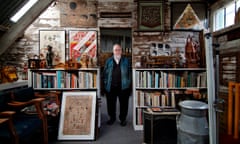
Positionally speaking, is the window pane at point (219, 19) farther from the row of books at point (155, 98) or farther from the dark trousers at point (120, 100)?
the dark trousers at point (120, 100)

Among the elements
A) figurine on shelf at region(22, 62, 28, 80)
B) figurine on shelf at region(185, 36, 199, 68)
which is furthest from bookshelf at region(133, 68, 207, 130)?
figurine on shelf at region(22, 62, 28, 80)

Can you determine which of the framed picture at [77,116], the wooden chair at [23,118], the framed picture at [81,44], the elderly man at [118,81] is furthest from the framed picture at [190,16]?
the wooden chair at [23,118]

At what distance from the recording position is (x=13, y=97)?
9.94 ft

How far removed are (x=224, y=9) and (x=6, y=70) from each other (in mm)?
4019

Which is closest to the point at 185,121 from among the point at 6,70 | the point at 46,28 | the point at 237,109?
the point at 237,109

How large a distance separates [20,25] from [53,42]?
68 cm

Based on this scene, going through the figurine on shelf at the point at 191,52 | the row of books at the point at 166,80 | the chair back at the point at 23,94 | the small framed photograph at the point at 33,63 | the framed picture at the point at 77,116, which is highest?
the figurine on shelf at the point at 191,52

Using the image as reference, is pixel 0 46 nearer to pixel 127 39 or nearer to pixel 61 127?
pixel 61 127

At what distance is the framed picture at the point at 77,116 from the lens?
3355mm

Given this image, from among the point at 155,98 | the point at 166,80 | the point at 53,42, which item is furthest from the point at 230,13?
the point at 53,42

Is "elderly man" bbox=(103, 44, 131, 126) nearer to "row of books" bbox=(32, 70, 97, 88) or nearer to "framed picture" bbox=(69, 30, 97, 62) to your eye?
"row of books" bbox=(32, 70, 97, 88)

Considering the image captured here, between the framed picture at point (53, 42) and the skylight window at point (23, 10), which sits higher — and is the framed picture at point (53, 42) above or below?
below

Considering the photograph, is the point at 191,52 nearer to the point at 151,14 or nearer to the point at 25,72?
the point at 151,14

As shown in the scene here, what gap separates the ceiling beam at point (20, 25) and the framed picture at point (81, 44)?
73 cm
